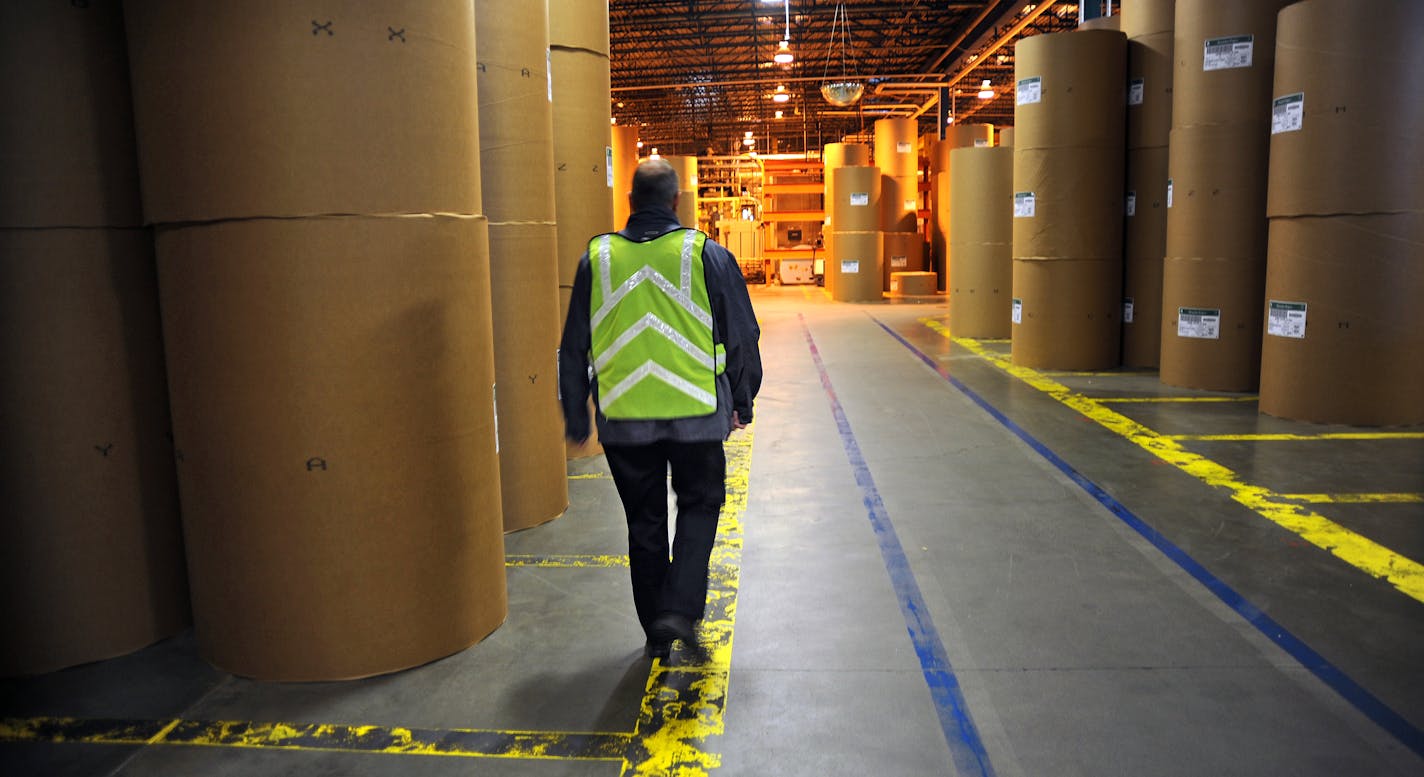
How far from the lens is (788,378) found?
32.2 ft

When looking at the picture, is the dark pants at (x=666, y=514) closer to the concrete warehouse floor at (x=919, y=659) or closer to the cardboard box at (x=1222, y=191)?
the concrete warehouse floor at (x=919, y=659)

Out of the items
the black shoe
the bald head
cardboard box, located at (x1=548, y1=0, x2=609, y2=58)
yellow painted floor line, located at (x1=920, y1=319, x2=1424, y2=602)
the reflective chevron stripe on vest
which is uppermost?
cardboard box, located at (x1=548, y1=0, x2=609, y2=58)

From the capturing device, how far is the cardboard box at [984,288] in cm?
1258

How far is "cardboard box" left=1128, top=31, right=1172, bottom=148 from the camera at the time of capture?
9.27 m

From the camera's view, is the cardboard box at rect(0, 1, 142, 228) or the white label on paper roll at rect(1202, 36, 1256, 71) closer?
the cardboard box at rect(0, 1, 142, 228)

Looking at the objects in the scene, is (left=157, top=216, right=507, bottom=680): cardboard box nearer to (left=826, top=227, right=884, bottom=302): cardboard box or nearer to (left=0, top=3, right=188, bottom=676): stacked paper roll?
(left=0, top=3, right=188, bottom=676): stacked paper roll

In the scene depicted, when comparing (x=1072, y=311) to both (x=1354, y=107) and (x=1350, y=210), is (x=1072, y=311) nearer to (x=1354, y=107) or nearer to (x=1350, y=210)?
(x=1350, y=210)

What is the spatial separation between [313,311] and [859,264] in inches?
655

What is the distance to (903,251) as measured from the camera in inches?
813

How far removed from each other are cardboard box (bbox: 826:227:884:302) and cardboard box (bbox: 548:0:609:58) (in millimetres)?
13063

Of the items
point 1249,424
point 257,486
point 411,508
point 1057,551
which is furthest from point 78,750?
point 1249,424

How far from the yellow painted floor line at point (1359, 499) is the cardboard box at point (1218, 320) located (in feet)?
10.7

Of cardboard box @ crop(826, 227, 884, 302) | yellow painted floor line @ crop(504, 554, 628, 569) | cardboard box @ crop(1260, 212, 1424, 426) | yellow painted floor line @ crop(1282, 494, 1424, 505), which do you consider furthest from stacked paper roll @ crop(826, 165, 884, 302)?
yellow painted floor line @ crop(504, 554, 628, 569)

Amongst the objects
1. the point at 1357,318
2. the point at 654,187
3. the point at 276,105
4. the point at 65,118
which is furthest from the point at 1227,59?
the point at 65,118
